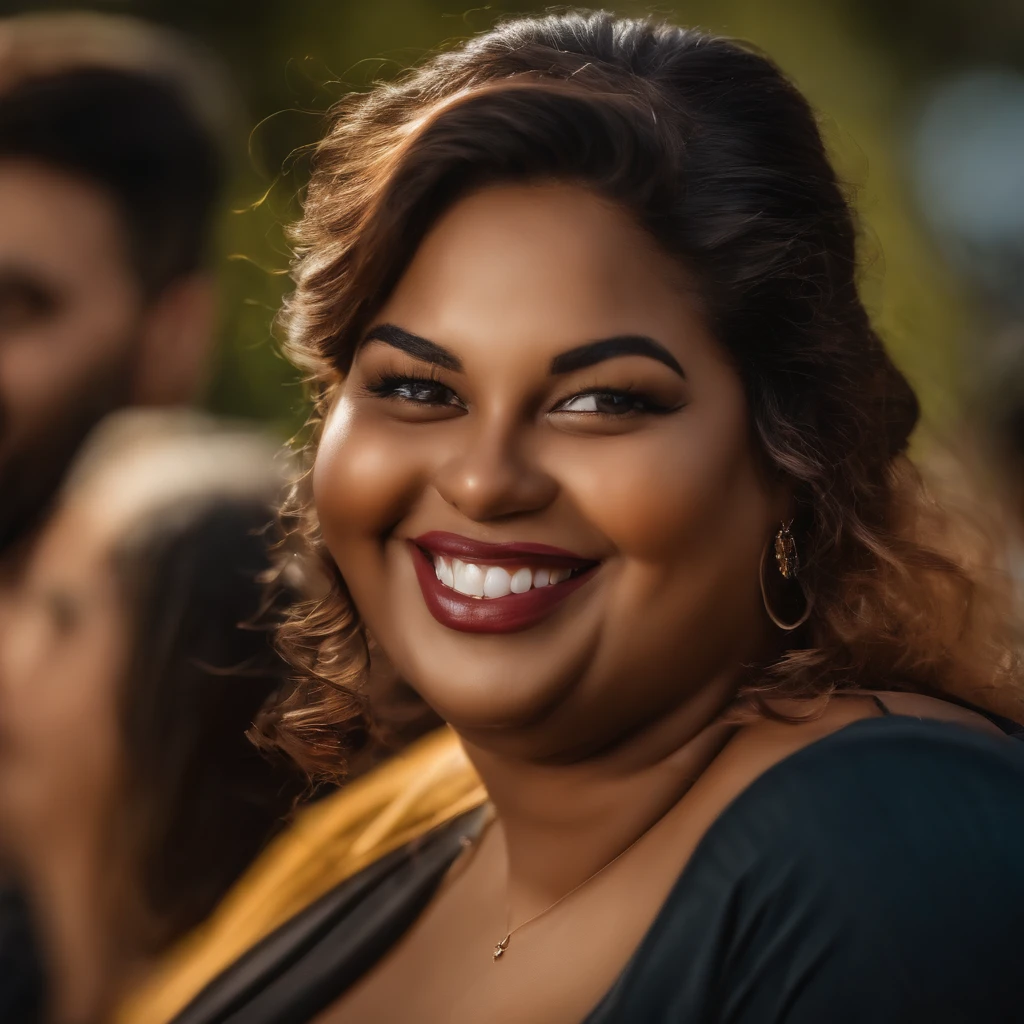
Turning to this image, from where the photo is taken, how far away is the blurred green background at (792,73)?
11.4 ft

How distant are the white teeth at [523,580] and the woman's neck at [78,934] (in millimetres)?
1058

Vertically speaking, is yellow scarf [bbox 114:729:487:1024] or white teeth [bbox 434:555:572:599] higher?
white teeth [bbox 434:555:572:599]

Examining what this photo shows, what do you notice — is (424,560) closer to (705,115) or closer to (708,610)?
(708,610)

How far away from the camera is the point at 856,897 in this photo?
0.93m

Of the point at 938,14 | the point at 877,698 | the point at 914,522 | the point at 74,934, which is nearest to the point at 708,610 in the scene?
the point at 877,698

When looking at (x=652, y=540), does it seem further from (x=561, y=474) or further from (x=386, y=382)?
(x=386, y=382)

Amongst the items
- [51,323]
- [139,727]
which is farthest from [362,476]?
[51,323]

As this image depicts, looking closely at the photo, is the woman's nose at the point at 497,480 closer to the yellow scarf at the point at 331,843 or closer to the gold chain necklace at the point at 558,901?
the gold chain necklace at the point at 558,901

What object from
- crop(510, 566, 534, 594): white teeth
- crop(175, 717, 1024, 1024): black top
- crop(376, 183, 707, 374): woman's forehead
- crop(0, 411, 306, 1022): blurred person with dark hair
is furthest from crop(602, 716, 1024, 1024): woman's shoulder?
crop(0, 411, 306, 1022): blurred person with dark hair

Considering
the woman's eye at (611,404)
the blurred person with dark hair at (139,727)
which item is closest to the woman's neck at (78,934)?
the blurred person with dark hair at (139,727)

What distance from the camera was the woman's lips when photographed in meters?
1.07

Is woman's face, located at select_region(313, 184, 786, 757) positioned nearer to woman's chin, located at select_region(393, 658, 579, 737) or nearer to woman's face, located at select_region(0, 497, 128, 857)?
woman's chin, located at select_region(393, 658, 579, 737)

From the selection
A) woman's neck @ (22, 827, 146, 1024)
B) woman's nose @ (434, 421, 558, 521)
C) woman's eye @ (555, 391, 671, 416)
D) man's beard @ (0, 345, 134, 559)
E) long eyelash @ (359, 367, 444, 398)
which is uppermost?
woman's eye @ (555, 391, 671, 416)

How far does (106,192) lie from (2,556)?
22.4 inches
